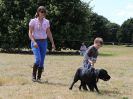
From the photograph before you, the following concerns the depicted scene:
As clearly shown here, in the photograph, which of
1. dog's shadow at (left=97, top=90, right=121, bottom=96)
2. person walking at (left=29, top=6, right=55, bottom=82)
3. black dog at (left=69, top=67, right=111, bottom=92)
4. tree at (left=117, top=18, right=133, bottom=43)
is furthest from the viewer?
tree at (left=117, top=18, right=133, bottom=43)

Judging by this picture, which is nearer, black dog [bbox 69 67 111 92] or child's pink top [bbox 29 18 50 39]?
black dog [bbox 69 67 111 92]

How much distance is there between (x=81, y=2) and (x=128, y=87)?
33.7 m

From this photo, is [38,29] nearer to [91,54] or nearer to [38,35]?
[38,35]

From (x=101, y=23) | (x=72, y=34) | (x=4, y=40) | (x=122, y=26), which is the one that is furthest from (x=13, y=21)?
(x=122, y=26)

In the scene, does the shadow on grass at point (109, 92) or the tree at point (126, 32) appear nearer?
the shadow on grass at point (109, 92)

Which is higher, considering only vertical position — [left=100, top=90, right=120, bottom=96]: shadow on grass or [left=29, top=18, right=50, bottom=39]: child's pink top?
[left=29, top=18, right=50, bottom=39]: child's pink top

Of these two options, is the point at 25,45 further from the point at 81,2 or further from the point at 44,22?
the point at 44,22

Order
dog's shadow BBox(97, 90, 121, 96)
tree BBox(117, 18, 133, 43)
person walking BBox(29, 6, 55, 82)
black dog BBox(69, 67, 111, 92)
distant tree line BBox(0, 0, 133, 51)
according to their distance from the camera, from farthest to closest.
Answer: tree BBox(117, 18, 133, 43), distant tree line BBox(0, 0, 133, 51), person walking BBox(29, 6, 55, 82), dog's shadow BBox(97, 90, 121, 96), black dog BBox(69, 67, 111, 92)

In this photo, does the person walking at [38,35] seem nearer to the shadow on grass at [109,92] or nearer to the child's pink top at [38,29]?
the child's pink top at [38,29]

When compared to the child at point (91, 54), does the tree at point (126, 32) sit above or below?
below

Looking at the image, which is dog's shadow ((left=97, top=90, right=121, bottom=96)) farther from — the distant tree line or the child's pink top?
the distant tree line

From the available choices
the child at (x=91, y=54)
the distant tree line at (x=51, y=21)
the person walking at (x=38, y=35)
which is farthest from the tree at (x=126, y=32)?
the child at (x=91, y=54)

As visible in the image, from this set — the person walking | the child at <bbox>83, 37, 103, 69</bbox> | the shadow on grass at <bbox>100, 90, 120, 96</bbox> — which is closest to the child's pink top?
the person walking

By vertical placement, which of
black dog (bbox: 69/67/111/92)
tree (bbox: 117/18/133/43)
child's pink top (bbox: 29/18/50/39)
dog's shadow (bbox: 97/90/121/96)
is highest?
child's pink top (bbox: 29/18/50/39)
